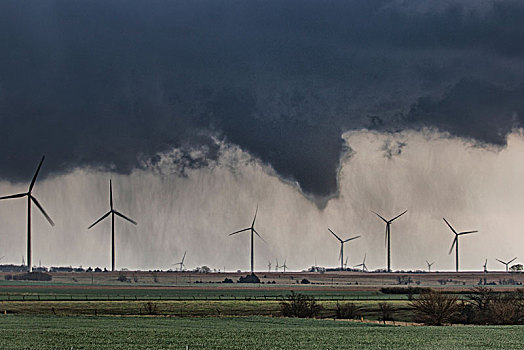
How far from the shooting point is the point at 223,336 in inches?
3511

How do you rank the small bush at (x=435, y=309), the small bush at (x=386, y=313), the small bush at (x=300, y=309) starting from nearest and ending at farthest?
1. the small bush at (x=435, y=309)
2. the small bush at (x=386, y=313)
3. the small bush at (x=300, y=309)

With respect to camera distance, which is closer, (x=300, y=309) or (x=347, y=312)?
(x=300, y=309)

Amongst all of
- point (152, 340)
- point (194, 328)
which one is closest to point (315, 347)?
point (152, 340)

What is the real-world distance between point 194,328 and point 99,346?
86.2 feet

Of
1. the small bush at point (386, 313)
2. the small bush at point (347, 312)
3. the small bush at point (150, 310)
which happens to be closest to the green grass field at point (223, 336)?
the small bush at point (150, 310)

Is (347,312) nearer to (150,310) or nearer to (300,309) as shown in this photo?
(300,309)

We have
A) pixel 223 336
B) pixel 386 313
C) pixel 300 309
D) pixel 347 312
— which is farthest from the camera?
pixel 347 312

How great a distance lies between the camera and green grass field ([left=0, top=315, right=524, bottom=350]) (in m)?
78.3

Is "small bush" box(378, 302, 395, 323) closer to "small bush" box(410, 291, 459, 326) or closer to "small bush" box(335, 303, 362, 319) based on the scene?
"small bush" box(335, 303, 362, 319)

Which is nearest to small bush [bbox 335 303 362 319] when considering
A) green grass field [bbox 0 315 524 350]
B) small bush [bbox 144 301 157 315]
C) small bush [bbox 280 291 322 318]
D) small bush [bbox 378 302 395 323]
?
small bush [bbox 280 291 322 318]

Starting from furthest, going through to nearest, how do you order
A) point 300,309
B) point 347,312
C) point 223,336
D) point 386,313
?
1. point 347,312
2. point 300,309
3. point 386,313
4. point 223,336

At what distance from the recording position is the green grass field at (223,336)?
7831 centimetres

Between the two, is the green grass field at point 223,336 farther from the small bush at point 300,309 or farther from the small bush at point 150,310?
the small bush at point 300,309

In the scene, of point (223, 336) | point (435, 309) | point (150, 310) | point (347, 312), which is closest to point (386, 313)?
point (347, 312)
